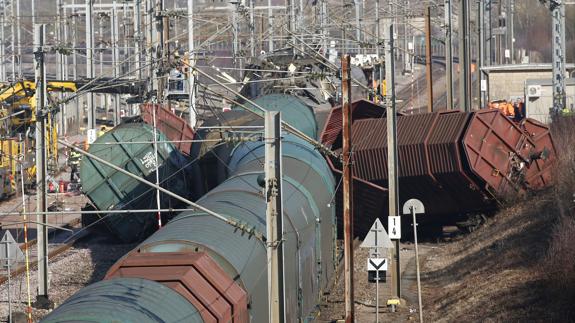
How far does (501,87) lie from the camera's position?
228ft

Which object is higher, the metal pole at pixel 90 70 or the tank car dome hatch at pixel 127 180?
the metal pole at pixel 90 70

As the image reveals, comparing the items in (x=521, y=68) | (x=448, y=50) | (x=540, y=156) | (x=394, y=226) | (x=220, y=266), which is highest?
(x=448, y=50)

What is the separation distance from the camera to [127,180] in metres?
31.7

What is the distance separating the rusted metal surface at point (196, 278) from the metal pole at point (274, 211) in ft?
1.64

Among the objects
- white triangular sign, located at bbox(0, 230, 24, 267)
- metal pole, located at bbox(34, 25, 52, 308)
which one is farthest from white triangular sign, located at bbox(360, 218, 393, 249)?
metal pole, located at bbox(34, 25, 52, 308)

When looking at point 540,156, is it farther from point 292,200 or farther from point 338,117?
point 292,200

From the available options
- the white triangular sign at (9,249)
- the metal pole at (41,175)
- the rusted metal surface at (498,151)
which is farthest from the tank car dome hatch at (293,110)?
the white triangular sign at (9,249)

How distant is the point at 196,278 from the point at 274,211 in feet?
4.18

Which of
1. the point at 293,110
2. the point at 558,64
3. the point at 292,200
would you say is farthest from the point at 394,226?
the point at 558,64

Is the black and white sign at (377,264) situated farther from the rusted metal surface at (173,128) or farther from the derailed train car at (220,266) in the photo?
the rusted metal surface at (173,128)

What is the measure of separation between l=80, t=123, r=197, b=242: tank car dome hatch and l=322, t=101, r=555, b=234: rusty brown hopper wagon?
14.7ft

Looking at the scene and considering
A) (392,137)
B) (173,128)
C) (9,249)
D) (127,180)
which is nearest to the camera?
(9,249)

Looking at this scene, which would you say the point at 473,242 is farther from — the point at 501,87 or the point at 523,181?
the point at 501,87

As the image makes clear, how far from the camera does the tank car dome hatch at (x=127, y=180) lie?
31.7m
